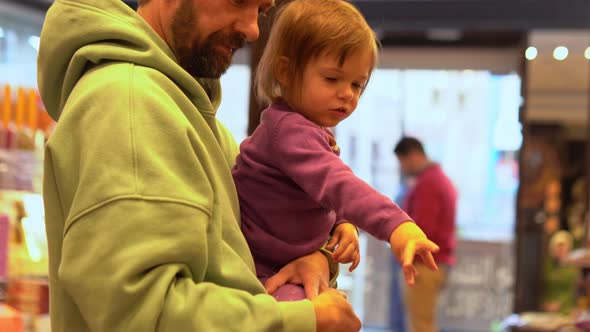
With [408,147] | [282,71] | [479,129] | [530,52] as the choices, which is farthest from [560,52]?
[282,71]

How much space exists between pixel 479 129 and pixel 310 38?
715cm

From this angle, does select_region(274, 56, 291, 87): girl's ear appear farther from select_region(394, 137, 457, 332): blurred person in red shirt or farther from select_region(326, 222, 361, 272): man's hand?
select_region(394, 137, 457, 332): blurred person in red shirt

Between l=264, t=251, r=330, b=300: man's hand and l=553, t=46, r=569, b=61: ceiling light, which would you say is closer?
l=264, t=251, r=330, b=300: man's hand

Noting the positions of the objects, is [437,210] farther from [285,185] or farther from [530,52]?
[285,185]

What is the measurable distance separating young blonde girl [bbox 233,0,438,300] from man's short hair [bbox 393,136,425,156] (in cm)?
478

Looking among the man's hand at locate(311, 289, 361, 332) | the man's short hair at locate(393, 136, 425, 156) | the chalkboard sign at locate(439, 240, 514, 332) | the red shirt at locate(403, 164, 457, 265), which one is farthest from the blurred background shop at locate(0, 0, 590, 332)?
the man's hand at locate(311, 289, 361, 332)

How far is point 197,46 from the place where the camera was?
1214 millimetres

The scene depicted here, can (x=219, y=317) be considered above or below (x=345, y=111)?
below

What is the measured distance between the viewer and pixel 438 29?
7551 millimetres

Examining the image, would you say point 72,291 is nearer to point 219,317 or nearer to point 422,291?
point 219,317

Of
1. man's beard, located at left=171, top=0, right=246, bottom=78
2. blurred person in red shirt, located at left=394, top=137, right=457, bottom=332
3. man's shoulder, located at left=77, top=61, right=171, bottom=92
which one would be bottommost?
blurred person in red shirt, located at left=394, top=137, right=457, bottom=332

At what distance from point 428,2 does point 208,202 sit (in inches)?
264

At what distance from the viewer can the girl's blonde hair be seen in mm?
1334

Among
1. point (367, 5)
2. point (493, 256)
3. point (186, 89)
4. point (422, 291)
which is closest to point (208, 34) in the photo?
point (186, 89)
